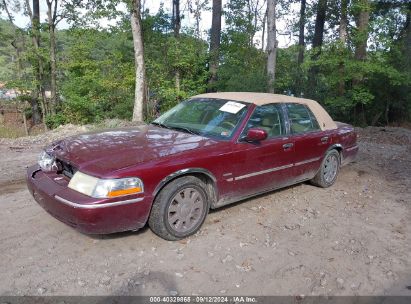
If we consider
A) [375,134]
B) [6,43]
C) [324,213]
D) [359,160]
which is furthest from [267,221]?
[6,43]

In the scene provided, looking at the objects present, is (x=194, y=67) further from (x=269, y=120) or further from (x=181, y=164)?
(x=181, y=164)

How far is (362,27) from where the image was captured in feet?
40.8

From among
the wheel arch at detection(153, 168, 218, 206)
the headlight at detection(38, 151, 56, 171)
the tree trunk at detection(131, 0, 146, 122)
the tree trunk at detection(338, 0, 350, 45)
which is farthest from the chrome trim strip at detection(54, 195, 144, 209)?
the tree trunk at detection(338, 0, 350, 45)

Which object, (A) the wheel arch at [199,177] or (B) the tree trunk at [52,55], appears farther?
(B) the tree trunk at [52,55]

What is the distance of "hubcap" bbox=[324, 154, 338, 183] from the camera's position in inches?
240

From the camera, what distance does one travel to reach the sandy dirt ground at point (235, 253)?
10.7 feet

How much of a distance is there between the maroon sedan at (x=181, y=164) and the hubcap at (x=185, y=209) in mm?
11

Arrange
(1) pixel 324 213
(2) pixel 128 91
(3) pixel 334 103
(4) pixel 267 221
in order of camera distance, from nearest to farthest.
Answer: (4) pixel 267 221, (1) pixel 324 213, (3) pixel 334 103, (2) pixel 128 91

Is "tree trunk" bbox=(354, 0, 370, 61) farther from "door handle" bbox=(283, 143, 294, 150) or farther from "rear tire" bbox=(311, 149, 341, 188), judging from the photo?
"door handle" bbox=(283, 143, 294, 150)

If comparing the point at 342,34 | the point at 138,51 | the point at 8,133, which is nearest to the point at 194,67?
the point at 138,51

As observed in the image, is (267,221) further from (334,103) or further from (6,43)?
(6,43)

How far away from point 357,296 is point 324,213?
1904 millimetres

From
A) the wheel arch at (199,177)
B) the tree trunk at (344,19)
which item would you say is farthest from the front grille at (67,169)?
the tree trunk at (344,19)

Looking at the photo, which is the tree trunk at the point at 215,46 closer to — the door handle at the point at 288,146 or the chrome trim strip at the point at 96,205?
the door handle at the point at 288,146
